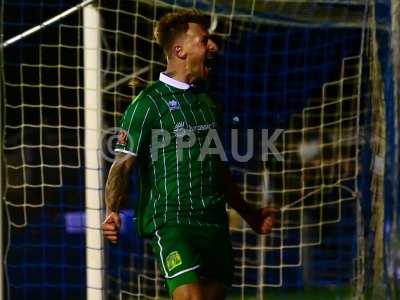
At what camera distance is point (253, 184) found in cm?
972

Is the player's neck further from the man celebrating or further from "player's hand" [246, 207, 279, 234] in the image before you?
"player's hand" [246, 207, 279, 234]

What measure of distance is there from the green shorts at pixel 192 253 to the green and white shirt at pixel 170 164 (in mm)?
43

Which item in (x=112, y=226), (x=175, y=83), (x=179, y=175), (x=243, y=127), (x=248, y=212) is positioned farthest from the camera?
(x=243, y=127)

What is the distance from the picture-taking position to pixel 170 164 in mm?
5227

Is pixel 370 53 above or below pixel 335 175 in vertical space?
above

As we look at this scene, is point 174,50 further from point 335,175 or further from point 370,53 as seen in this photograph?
point 335,175

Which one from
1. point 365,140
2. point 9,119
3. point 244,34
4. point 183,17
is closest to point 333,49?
point 244,34

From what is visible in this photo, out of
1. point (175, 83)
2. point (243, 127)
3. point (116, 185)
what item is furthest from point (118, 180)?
point (243, 127)

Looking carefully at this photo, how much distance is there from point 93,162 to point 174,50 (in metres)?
2.04

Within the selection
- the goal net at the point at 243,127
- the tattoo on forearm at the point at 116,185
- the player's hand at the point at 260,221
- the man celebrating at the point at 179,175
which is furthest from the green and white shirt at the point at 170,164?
the goal net at the point at 243,127

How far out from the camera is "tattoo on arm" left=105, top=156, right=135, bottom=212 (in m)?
5.16

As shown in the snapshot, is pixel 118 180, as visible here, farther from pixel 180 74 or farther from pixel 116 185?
pixel 180 74

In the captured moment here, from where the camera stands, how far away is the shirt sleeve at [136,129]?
16.9 ft

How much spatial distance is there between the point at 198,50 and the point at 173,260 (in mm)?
1060
